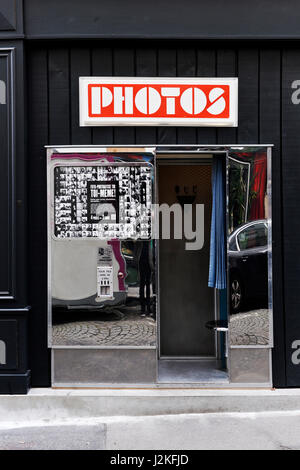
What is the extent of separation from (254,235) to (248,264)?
0.35 meters

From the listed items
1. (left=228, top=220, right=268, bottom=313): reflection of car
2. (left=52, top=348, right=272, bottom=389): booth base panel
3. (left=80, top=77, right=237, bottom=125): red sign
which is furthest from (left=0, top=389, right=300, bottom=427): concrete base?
(left=80, top=77, right=237, bottom=125): red sign

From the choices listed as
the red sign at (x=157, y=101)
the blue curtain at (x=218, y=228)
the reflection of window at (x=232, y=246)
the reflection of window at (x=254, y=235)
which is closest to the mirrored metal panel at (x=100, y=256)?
the red sign at (x=157, y=101)

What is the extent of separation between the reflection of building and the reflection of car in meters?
0.02

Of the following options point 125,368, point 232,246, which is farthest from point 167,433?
point 232,246

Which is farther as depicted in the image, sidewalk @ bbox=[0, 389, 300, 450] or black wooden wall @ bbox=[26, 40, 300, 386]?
black wooden wall @ bbox=[26, 40, 300, 386]

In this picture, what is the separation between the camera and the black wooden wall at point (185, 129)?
5.57 m

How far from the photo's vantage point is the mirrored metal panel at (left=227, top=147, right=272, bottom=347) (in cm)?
552

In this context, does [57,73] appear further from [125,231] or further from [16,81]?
[125,231]

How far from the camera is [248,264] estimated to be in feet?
18.3

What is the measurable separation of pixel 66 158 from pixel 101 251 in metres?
1.15

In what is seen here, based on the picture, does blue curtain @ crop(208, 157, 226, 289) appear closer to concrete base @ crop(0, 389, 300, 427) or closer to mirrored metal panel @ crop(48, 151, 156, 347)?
mirrored metal panel @ crop(48, 151, 156, 347)
